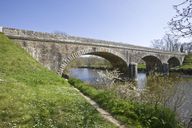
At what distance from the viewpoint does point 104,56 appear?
40375 millimetres

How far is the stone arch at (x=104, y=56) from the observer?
2878 centimetres

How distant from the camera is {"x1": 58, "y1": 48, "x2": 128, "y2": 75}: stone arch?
1133 inches

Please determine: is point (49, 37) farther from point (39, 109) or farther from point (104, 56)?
point (39, 109)

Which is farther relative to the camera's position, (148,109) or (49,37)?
(49,37)

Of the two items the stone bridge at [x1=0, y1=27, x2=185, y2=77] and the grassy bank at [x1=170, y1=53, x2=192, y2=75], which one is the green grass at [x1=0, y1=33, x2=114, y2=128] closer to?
the stone bridge at [x1=0, y1=27, x2=185, y2=77]

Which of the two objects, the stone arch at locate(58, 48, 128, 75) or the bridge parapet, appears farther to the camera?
the stone arch at locate(58, 48, 128, 75)

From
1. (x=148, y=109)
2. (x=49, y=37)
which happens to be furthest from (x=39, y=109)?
(x=49, y=37)

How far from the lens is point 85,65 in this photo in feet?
300

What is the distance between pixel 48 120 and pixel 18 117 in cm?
95

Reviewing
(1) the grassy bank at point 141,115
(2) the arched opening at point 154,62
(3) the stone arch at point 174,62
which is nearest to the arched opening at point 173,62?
(3) the stone arch at point 174,62

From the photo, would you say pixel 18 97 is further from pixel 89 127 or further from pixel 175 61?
pixel 175 61

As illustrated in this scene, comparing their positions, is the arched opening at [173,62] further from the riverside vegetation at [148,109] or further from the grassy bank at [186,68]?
the riverside vegetation at [148,109]

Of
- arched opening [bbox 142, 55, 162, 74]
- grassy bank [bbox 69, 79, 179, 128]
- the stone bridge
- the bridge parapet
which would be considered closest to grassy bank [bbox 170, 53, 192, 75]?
arched opening [bbox 142, 55, 162, 74]

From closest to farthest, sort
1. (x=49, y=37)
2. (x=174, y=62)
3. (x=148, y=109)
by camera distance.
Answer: (x=148, y=109) → (x=49, y=37) → (x=174, y=62)
